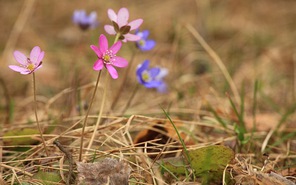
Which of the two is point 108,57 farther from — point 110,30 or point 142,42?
point 142,42

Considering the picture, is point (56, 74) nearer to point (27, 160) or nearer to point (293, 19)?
point (27, 160)

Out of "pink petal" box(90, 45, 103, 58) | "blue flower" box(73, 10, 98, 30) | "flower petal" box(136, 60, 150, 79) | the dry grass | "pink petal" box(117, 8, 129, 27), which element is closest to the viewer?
"pink petal" box(90, 45, 103, 58)

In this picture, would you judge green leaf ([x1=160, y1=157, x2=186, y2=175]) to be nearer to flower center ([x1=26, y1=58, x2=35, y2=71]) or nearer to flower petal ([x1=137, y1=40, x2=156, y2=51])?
flower center ([x1=26, y1=58, x2=35, y2=71])

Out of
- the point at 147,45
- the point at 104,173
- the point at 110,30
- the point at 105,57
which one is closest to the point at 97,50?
the point at 105,57

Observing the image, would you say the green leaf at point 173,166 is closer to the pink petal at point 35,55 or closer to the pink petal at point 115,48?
the pink petal at point 115,48

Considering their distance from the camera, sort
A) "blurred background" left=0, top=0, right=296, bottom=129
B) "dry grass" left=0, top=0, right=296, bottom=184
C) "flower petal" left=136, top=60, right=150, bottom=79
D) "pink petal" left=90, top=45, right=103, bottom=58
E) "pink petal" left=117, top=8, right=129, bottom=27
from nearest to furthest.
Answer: "pink petal" left=90, top=45, right=103, bottom=58 < "pink petal" left=117, top=8, right=129, bottom=27 < "dry grass" left=0, top=0, right=296, bottom=184 < "flower petal" left=136, top=60, right=150, bottom=79 < "blurred background" left=0, top=0, right=296, bottom=129

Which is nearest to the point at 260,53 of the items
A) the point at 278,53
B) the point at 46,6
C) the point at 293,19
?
the point at 278,53

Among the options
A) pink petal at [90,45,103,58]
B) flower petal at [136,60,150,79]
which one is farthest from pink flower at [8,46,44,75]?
flower petal at [136,60,150,79]
